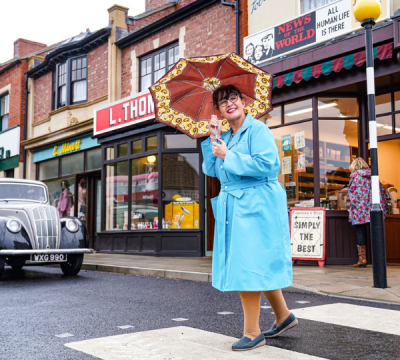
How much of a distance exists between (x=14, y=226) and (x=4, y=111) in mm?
15357

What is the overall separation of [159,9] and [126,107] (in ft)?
15.6

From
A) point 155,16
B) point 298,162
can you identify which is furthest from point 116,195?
point 155,16

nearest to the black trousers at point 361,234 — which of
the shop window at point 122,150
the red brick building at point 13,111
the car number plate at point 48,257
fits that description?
the car number plate at point 48,257

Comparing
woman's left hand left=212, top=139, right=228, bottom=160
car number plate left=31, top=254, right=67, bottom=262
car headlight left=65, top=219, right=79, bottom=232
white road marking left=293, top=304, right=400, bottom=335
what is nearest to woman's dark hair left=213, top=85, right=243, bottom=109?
woman's left hand left=212, top=139, right=228, bottom=160

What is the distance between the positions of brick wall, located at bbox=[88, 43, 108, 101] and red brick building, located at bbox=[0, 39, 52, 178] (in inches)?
187

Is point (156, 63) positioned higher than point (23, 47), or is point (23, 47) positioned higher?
point (23, 47)

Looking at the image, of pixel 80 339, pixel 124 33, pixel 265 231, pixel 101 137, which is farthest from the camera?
pixel 124 33

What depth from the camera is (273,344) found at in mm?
3387

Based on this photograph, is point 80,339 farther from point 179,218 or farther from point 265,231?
point 179,218

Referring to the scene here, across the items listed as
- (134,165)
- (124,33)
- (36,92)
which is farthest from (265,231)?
(36,92)

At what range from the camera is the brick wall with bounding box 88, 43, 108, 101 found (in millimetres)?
15797

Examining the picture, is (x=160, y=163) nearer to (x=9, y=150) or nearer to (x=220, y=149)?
(x=220, y=149)

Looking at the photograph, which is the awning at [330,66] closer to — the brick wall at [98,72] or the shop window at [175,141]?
the shop window at [175,141]

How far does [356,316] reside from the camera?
432cm
